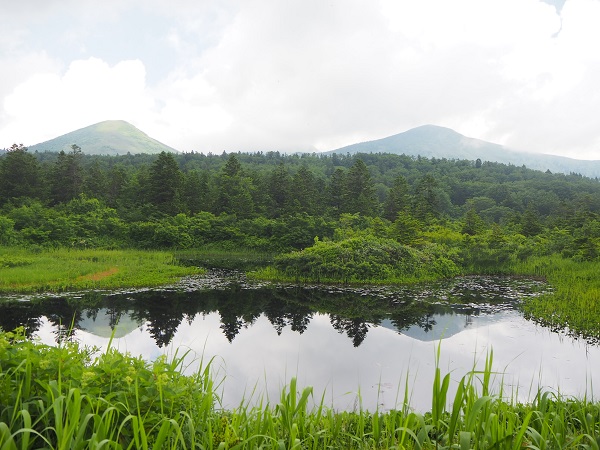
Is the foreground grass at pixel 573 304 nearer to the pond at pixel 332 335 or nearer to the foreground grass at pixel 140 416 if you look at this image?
the pond at pixel 332 335

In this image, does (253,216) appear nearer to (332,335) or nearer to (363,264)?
(363,264)

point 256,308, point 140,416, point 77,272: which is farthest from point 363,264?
point 140,416

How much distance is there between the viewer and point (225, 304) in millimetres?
13266

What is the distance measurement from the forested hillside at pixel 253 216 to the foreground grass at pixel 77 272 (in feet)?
20.8

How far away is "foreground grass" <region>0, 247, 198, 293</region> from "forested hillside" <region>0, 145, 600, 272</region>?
633 cm

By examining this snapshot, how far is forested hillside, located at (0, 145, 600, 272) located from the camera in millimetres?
24422

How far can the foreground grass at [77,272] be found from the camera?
1409cm

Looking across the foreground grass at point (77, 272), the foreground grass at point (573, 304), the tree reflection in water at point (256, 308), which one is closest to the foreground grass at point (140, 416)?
the tree reflection in water at point (256, 308)

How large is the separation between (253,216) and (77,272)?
22.1 metres

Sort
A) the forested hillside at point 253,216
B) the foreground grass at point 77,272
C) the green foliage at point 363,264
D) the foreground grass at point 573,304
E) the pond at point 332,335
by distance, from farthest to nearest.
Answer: the forested hillside at point 253,216
the green foliage at point 363,264
the foreground grass at point 77,272
the foreground grass at point 573,304
the pond at point 332,335

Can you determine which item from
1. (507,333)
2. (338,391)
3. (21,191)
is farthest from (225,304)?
(21,191)

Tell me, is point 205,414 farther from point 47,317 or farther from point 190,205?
point 190,205

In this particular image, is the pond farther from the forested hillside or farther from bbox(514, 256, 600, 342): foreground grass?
the forested hillside

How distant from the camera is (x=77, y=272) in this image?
15.8 m
